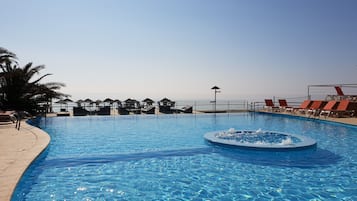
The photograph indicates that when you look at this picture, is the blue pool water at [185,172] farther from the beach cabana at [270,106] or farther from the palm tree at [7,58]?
the beach cabana at [270,106]

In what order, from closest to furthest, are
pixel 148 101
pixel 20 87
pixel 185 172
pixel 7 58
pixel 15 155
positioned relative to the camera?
pixel 15 155 → pixel 185 172 → pixel 7 58 → pixel 20 87 → pixel 148 101

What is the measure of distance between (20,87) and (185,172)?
→ 39.7 ft

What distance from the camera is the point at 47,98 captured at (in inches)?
595

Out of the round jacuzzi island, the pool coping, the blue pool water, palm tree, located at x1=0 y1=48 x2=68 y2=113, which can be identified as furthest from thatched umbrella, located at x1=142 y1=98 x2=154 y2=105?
the pool coping

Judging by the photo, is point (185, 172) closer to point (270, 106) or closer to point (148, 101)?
point (148, 101)

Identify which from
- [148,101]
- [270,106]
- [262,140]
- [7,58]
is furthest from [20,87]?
[270,106]

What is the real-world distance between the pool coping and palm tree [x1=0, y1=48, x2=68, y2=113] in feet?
23.5

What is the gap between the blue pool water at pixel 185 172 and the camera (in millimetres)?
3836

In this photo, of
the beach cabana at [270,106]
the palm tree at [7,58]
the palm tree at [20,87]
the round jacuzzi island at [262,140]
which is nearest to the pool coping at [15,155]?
the round jacuzzi island at [262,140]

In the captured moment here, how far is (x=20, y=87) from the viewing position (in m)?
13.4

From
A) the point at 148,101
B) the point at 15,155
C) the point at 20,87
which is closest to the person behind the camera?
the point at 15,155

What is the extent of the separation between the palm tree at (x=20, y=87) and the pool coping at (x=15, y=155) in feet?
23.5

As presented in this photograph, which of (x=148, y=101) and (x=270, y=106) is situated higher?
(x=148, y=101)

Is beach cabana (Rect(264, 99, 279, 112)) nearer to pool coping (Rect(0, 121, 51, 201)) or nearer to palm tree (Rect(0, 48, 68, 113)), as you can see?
palm tree (Rect(0, 48, 68, 113))
